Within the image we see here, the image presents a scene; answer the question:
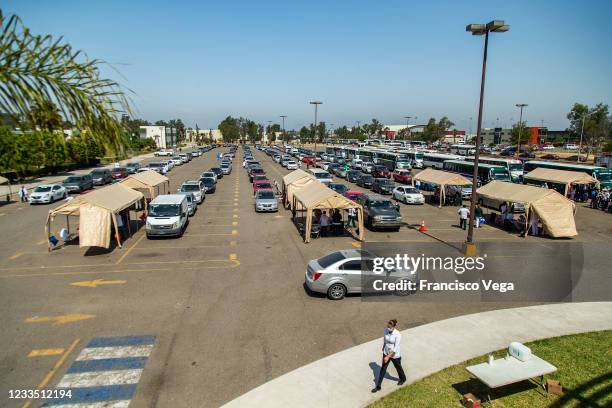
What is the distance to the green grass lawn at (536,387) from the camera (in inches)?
326

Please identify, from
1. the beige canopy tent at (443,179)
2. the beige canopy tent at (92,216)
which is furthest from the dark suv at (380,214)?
the beige canopy tent at (92,216)

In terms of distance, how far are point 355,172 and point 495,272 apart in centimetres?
3163

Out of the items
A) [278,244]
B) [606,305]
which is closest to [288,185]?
[278,244]

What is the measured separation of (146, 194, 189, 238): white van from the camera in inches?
831

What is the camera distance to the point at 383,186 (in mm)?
39062

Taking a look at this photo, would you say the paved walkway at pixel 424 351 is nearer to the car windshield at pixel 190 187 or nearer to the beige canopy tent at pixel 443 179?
the beige canopy tent at pixel 443 179

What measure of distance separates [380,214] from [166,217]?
1177 cm

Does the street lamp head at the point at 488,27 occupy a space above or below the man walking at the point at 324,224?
above

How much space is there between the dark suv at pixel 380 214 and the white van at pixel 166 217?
10683 mm

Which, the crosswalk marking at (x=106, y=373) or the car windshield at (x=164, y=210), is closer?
the crosswalk marking at (x=106, y=373)

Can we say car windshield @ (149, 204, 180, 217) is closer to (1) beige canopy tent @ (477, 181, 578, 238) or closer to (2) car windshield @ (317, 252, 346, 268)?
(2) car windshield @ (317, 252, 346, 268)

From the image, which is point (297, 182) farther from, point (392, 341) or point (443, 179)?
point (392, 341)

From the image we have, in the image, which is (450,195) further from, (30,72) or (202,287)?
(30,72)

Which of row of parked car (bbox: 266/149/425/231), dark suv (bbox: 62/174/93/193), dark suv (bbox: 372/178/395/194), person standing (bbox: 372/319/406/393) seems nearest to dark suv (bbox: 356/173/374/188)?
row of parked car (bbox: 266/149/425/231)
